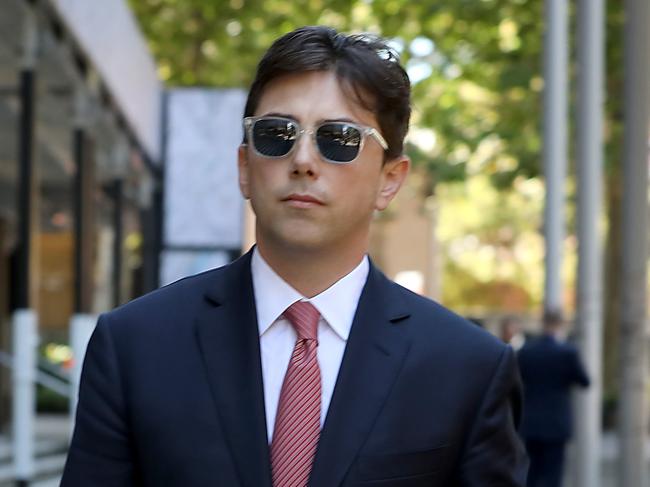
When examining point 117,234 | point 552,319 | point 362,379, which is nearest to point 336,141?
point 362,379

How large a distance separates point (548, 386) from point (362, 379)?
9.82 m

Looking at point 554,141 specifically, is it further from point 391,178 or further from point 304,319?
point 304,319

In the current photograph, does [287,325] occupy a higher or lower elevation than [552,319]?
higher

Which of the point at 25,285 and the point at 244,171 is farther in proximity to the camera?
the point at 25,285

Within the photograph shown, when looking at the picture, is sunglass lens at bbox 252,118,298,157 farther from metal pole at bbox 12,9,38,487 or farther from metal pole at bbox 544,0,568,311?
metal pole at bbox 544,0,568,311

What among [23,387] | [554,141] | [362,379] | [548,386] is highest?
[362,379]

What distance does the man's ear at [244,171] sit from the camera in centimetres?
296

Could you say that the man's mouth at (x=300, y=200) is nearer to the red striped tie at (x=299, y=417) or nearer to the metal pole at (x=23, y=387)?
the red striped tie at (x=299, y=417)

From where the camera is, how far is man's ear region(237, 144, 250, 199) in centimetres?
296

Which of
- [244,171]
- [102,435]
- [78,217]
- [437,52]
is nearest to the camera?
[102,435]

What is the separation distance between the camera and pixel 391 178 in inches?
122

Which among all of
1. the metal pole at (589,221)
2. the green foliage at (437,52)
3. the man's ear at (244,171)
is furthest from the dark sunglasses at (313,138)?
the green foliage at (437,52)

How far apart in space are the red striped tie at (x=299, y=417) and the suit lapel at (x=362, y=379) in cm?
4

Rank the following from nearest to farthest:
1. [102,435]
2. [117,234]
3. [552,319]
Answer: [102,435] → [552,319] → [117,234]
